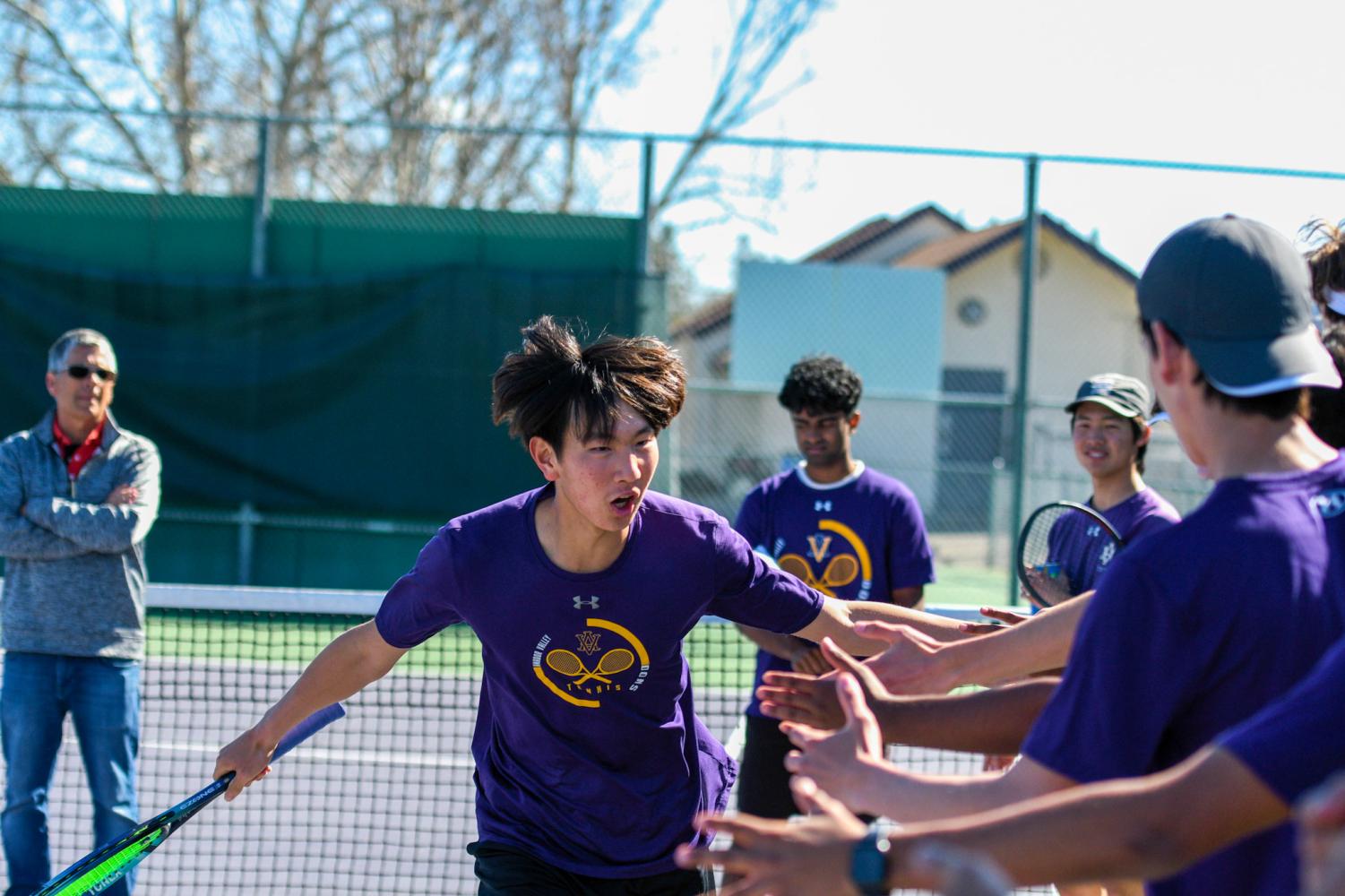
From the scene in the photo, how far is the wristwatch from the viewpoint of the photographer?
5.09 ft

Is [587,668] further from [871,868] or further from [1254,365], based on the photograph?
[1254,365]

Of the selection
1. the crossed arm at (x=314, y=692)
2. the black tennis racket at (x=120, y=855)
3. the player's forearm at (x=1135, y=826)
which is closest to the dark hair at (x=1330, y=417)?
the player's forearm at (x=1135, y=826)

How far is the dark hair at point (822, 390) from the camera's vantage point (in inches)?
201

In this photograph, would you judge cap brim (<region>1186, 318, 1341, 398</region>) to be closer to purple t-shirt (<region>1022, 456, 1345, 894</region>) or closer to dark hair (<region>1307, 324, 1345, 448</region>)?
purple t-shirt (<region>1022, 456, 1345, 894</region>)

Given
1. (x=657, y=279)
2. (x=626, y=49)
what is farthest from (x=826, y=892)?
(x=626, y=49)

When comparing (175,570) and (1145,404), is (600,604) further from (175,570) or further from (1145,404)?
(175,570)

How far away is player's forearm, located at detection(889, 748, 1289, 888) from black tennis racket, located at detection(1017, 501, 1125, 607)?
1.93 meters

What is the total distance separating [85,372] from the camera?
511cm

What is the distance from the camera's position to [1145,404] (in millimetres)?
4562

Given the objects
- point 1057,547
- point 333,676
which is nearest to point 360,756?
point 333,676

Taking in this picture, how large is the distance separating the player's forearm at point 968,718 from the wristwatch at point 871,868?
68 cm

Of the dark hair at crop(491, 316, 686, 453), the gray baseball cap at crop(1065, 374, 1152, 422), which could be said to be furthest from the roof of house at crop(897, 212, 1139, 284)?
the dark hair at crop(491, 316, 686, 453)

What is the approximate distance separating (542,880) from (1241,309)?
6.71 feet

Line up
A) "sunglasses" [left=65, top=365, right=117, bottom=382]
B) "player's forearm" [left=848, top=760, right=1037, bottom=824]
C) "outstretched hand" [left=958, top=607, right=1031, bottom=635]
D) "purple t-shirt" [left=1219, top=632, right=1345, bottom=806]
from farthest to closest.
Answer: "sunglasses" [left=65, top=365, right=117, bottom=382] < "outstretched hand" [left=958, top=607, right=1031, bottom=635] < "player's forearm" [left=848, top=760, right=1037, bottom=824] < "purple t-shirt" [left=1219, top=632, right=1345, bottom=806]
